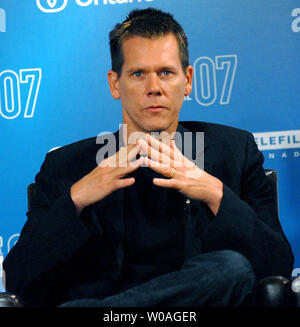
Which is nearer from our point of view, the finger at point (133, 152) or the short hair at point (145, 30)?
the finger at point (133, 152)

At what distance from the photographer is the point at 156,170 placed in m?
2.15

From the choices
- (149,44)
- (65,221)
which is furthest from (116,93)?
(65,221)

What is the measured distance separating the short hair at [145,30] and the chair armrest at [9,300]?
1.22 metres

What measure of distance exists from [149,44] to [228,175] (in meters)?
0.72

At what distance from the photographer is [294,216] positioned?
321 centimetres

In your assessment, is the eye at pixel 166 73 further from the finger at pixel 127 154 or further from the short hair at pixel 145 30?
the finger at pixel 127 154

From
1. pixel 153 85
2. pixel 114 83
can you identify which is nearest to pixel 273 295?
pixel 153 85

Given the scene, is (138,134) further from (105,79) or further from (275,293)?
(275,293)

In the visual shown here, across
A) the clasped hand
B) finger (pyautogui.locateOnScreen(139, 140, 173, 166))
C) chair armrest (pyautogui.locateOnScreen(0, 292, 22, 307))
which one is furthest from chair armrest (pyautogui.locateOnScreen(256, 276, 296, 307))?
chair armrest (pyautogui.locateOnScreen(0, 292, 22, 307))

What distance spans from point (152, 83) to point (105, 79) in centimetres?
90

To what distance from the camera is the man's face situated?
242 cm

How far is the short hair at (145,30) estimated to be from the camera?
8.16 ft

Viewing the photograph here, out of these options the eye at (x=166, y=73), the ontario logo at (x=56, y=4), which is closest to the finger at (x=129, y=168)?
the eye at (x=166, y=73)

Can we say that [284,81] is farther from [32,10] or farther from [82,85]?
[32,10]
